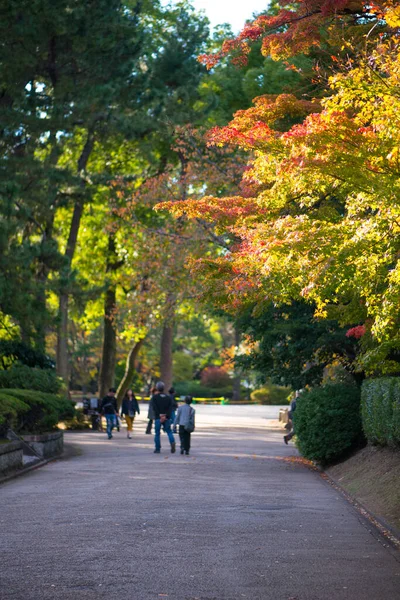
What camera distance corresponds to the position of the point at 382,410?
18.6 metres

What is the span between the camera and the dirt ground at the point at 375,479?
1462 cm

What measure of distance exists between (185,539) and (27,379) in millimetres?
19052

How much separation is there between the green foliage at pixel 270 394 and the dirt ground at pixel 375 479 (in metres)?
63.7

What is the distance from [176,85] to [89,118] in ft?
32.7

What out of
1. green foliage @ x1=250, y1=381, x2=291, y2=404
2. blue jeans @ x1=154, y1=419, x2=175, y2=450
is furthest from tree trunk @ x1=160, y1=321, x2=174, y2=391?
green foliage @ x1=250, y1=381, x2=291, y2=404

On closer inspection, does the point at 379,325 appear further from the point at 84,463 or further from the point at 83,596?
the point at 84,463

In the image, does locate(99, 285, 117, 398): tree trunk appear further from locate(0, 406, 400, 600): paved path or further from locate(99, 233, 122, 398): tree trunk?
locate(0, 406, 400, 600): paved path

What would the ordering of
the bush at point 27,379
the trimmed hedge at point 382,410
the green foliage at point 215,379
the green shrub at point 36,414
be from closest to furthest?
the trimmed hedge at point 382,410 < the green shrub at point 36,414 < the bush at point 27,379 < the green foliage at point 215,379

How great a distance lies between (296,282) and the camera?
1388 cm

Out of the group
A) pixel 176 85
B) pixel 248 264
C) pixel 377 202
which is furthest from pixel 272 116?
pixel 176 85

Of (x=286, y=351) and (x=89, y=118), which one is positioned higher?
(x=89, y=118)

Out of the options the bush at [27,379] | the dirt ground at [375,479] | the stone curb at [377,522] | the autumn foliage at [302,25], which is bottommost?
the stone curb at [377,522]

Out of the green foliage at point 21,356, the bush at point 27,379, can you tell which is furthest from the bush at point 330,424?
the green foliage at point 21,356

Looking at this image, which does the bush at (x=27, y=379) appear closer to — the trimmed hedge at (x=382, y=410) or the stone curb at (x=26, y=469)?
the stone curb at (x=26, y=469)
